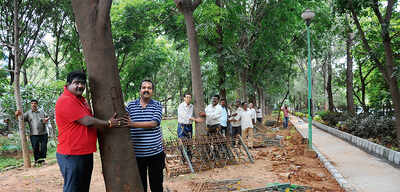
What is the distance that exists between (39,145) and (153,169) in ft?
21.5

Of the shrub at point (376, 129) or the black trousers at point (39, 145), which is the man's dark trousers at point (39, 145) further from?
the shrub at point (376, 129)

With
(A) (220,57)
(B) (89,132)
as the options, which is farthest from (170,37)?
(B) (89,132)

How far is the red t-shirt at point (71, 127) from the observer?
2.92m

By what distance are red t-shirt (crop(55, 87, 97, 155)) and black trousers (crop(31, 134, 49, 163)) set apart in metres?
6.27

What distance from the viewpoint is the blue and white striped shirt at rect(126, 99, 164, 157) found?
347cm

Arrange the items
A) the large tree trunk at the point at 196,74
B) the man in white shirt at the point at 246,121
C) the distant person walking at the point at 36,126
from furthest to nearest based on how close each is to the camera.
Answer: the man in white shirt at the point at 246,121 → the distant person walking at the point at 36,126 → the large tree trunk at the point at 196,74

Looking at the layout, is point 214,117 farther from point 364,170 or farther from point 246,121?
point 364,170

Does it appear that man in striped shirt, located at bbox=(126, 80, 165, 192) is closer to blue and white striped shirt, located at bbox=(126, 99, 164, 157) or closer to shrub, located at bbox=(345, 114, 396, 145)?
blue and white striped shirt, located at bbox=(126, 99, 164, 157)

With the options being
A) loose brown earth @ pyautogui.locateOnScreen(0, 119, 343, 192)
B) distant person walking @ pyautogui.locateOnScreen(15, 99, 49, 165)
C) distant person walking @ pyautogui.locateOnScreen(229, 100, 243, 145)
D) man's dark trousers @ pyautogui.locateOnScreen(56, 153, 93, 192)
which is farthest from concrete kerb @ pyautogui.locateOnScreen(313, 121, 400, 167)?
distant person walking @ pyautogui.locateOnScreen(15, 99, 49, 165)

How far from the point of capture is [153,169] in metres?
3.64

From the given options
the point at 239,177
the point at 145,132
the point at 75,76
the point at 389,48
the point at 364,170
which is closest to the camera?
the point at 75,76

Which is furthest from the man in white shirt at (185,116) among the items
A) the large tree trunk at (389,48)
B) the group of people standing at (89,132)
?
the large tree trunk at (389,48)

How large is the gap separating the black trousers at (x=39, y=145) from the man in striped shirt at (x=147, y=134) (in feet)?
20.2

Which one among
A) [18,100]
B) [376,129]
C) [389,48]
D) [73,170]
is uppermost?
[389,48]
